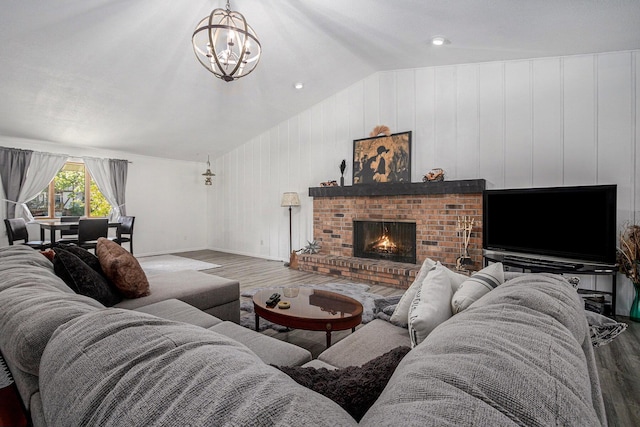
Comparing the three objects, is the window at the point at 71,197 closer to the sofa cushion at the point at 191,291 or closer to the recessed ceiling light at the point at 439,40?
the sofa cushion at the point at 191,291

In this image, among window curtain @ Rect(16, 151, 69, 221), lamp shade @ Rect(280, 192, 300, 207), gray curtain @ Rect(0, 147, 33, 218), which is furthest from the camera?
lamp shade @ Rect(280, 192, 300, 207)

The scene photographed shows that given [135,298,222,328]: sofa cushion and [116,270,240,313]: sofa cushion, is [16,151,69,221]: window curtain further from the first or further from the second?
[135,298,222,328]: sofa cushion

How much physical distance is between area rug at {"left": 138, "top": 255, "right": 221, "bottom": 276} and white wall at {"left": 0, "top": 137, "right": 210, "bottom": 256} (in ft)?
2.01

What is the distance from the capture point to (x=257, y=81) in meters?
4.59

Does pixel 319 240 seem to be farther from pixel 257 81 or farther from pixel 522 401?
pixel 522 401

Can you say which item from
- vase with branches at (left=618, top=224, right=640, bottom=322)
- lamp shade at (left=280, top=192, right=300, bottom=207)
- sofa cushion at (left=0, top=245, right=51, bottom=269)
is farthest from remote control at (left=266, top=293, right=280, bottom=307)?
vase with branches at (left=618, top=224, right=640, bottom=322)

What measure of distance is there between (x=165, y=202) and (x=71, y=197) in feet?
5.60

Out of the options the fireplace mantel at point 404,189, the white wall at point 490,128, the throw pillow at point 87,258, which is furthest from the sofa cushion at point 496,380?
the white wall at point 490,128

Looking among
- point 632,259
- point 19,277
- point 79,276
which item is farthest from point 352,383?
point 632,259

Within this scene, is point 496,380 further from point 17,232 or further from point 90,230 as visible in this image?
point 17,232

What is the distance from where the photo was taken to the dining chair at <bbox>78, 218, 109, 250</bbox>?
470 cm

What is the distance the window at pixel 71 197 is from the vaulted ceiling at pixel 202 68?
0.89 meters

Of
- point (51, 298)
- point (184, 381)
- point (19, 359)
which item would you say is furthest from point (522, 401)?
point (51, 298)

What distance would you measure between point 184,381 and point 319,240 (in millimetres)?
4906
